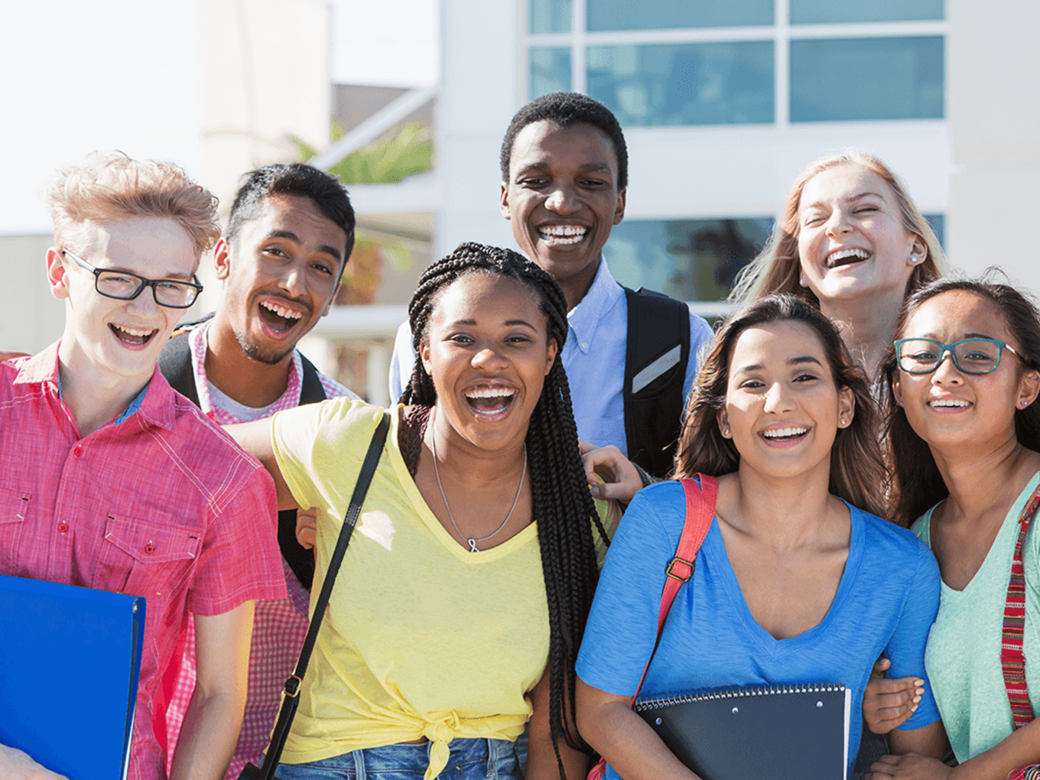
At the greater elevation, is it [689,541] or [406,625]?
[689,541]

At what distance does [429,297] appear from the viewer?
3021mm

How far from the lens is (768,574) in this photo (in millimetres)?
2787

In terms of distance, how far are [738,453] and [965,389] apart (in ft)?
2.18

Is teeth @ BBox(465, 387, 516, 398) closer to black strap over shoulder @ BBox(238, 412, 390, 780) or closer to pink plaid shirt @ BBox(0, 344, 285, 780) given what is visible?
black strap over shoulder @ BBox(238, 412, 390, 780)

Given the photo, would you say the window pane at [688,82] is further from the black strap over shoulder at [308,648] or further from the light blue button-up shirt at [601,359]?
the black strap over shoulder at [308,648]

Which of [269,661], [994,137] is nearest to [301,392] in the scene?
[269,661]

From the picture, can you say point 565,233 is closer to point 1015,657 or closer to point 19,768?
point 1015,657

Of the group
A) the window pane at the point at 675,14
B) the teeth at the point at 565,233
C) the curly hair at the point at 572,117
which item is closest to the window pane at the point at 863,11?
the window pane at the point at 675,14

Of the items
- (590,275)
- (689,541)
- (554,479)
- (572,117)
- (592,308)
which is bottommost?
(689,541)

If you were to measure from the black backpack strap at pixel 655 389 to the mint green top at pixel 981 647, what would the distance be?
1.10 meters

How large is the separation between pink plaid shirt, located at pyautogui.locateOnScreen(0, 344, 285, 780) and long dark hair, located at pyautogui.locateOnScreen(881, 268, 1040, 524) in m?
1.89

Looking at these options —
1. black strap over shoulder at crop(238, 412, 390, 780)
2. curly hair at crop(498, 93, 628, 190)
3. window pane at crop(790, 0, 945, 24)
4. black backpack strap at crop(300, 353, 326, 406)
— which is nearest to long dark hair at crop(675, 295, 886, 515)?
black strap over shoulder at crop(238, 412, 390, 780)

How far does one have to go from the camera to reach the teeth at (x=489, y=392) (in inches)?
110

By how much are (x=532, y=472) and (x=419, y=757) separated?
85cm
